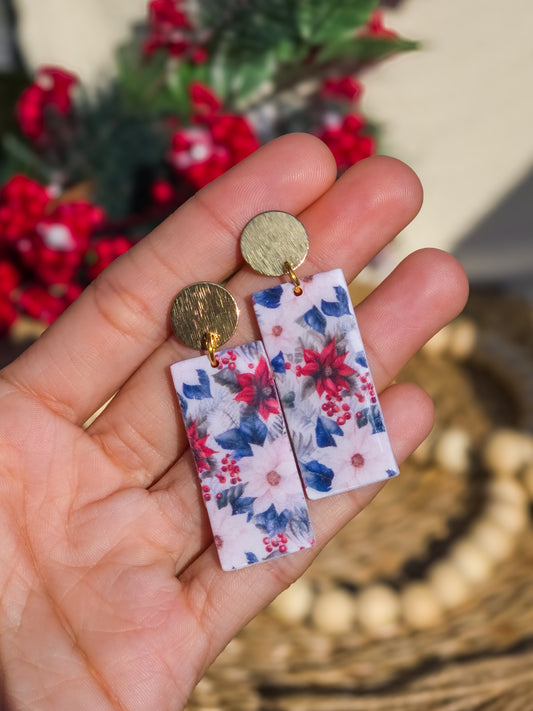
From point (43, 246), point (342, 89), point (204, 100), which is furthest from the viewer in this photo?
point (342, 89)

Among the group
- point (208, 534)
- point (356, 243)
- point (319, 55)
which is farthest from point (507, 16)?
point (208, 534)

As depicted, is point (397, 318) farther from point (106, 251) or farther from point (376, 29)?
point (376, 29)

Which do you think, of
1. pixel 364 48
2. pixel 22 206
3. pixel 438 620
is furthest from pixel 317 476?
pixel 364 48

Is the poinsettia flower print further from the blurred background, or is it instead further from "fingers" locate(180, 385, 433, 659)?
the blurred background

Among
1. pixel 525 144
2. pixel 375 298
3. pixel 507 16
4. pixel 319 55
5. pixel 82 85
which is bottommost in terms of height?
pixel 525 144

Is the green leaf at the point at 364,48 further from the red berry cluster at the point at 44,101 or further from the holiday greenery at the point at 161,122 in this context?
the red berry cluster at the point at 44,101

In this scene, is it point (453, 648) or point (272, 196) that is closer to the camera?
point (272, 196)

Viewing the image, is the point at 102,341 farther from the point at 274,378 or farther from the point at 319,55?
the point at 319,55

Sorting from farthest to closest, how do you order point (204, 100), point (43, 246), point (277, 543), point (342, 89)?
point (342, 89), point (204, 100), point (43, 246), point (277, 543)
